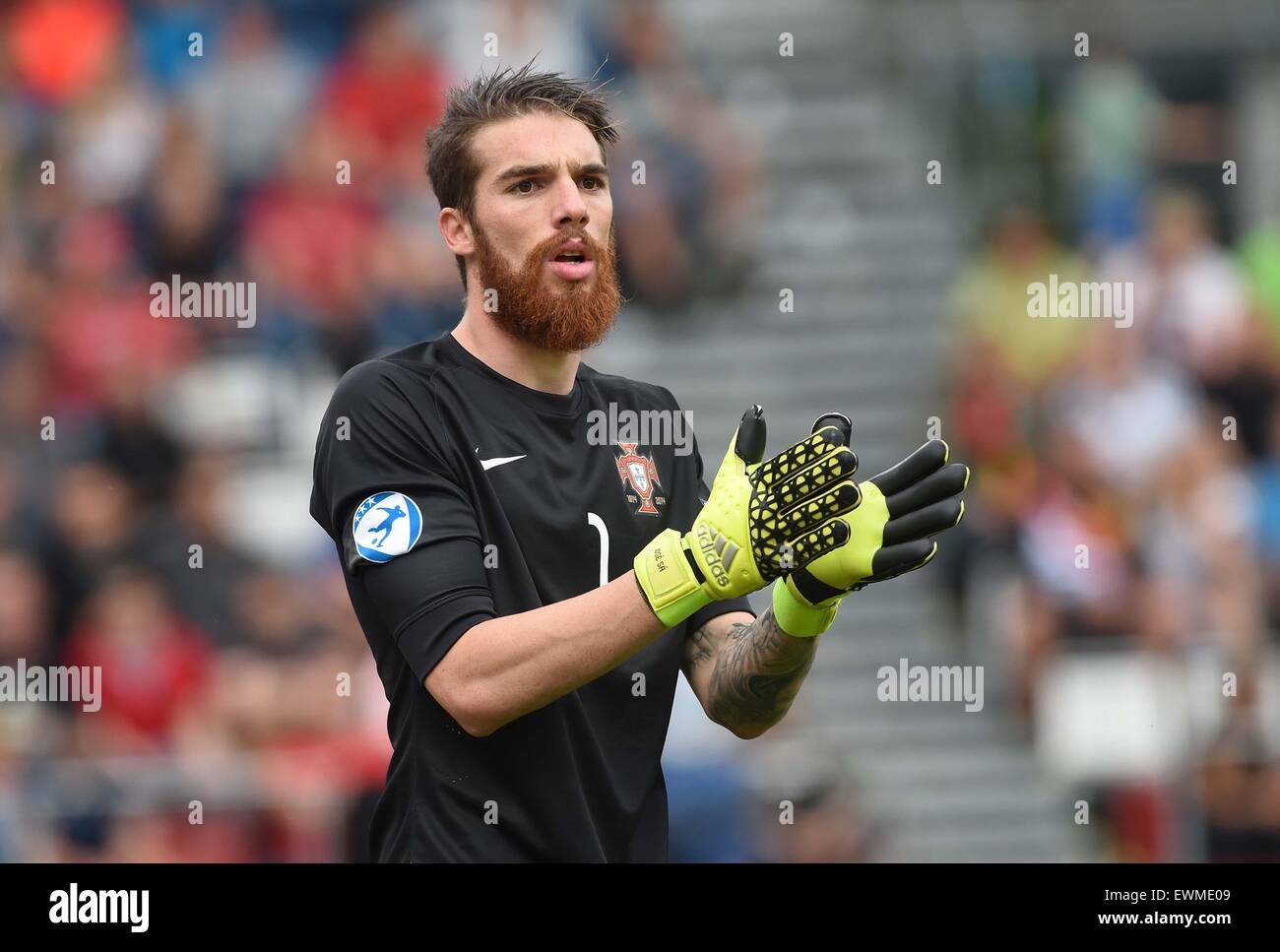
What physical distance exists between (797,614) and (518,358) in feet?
2.81

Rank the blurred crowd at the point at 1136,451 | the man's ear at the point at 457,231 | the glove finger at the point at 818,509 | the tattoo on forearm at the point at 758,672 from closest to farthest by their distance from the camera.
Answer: the glove finger at the point at 818,509 < the tattoo on forearm at the point at 758,672 < the man's ear at the point at 457,231 < the blurred crowd at the point at 1136,451

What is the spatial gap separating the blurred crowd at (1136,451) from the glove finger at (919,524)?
5387mm

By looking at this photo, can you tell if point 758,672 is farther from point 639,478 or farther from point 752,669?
point 639,478

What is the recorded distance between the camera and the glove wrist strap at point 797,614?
4113mm

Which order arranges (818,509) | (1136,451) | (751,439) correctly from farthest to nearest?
(1136,451)
(751,439)
(818,509)

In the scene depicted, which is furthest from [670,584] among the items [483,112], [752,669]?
[483,112]

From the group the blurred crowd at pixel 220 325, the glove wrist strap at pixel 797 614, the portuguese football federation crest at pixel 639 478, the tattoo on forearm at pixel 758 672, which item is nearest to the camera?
the glove wrist strap at pixel 797 614

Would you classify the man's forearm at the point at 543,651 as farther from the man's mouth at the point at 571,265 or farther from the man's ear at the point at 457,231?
the man's ear at the point at 457,231

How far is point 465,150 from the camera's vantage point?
4.48m

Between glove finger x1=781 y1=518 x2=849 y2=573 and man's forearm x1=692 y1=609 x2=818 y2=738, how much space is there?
1.25 ft

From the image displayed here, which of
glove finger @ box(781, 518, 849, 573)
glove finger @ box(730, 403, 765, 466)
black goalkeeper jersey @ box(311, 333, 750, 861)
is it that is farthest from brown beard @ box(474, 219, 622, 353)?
glove finger @ box(781, 518, 849, 573)

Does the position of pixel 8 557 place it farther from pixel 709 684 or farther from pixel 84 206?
pixel 709 684

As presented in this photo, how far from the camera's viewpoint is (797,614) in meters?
4.13

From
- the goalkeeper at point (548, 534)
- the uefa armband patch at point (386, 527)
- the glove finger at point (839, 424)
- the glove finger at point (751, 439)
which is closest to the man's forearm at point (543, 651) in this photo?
the goalkeeper at point (548, 534)
